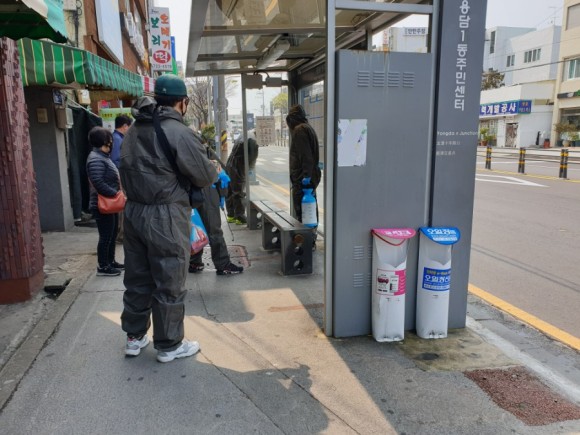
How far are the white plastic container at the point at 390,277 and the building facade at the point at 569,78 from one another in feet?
123

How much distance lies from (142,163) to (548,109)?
1675 inches

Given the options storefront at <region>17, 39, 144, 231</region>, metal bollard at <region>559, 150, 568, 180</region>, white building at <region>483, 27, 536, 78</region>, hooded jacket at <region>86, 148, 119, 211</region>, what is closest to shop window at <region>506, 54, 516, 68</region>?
white building at <region>483, 27, 536, 78</region>

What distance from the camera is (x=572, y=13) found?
3519 cm

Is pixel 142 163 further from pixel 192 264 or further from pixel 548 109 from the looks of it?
pixel 548 109

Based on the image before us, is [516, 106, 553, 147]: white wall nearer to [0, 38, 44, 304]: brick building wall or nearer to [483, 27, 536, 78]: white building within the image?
[483, 27, 536, 78]: white building

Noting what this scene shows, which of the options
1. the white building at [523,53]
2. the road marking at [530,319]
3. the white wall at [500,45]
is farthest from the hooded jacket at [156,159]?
the white wall at [500,45]

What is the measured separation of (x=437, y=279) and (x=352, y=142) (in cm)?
127

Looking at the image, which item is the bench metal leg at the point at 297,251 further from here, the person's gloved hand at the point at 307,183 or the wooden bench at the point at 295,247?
the person's gloved hand at the point at 307,183

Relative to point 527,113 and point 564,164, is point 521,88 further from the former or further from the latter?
point 564,164

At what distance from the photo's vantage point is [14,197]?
4.39 meters

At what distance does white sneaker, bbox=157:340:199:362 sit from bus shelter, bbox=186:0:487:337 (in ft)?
3.51

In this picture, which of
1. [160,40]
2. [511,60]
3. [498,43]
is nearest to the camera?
[160,40]

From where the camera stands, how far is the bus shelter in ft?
11.2

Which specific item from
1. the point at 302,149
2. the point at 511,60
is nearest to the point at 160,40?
the point at 302,149
